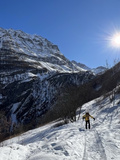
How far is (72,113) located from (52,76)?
56.2m

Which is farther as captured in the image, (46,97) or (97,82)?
Answer: (46,97)

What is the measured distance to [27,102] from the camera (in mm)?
54656

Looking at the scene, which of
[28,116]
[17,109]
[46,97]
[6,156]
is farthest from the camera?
[46,97]

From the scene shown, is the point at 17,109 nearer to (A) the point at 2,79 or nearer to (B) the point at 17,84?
(B) the point at 17,84

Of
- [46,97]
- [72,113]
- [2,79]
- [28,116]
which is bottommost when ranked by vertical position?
[28,116]

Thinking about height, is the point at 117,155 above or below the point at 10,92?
below

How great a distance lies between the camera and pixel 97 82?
39.4 m

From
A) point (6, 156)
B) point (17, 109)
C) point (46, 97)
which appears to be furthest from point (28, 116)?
point (6, 156)

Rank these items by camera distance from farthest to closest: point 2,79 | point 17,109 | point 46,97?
1. point 2,79
2. point 46,97
3. point 17,109

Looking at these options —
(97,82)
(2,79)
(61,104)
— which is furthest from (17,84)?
(61,104)

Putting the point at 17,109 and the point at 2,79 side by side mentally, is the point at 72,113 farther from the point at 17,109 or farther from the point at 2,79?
the point at 2,79

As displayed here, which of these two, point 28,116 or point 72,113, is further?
point 28,116

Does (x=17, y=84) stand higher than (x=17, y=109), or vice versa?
(x=17, y=84)

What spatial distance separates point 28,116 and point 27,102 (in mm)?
7721
